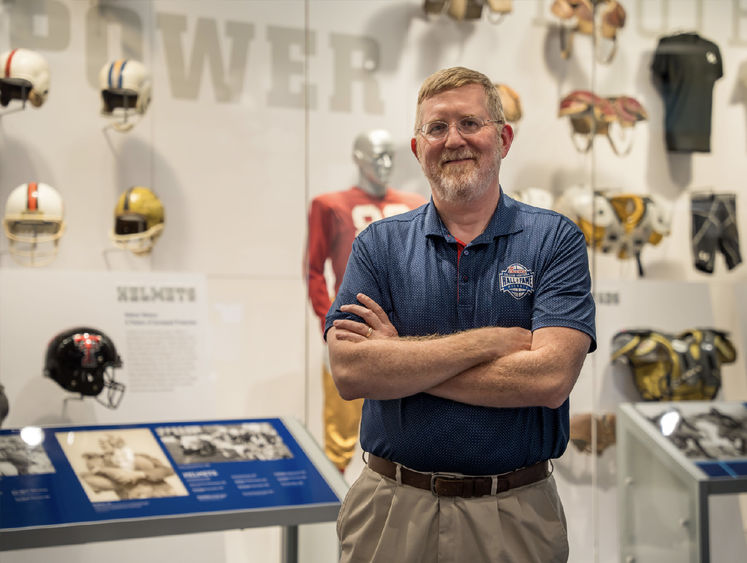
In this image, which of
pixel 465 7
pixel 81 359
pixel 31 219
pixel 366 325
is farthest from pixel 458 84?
pixel 465 7

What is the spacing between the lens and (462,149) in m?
1.87

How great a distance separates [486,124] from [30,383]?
2.50 meters

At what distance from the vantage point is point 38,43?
3.84 metres

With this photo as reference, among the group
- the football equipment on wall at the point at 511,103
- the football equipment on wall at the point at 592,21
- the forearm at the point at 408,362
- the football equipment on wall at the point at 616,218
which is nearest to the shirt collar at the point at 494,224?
the forearm at the point at 408,362

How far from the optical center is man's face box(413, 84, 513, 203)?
73.4 inches

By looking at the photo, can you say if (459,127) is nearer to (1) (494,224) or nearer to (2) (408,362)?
(1) (494,224)

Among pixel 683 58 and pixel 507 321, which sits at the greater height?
pixel 683 58

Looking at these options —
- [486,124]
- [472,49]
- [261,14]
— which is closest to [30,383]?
[261,14]

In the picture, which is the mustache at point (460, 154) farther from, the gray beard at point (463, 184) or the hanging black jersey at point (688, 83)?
the hanging black jersey at point (688, 83)

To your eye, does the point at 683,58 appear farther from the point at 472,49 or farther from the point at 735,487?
the point at 735,487

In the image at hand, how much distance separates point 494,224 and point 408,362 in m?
0.41

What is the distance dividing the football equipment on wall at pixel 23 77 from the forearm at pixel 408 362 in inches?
104

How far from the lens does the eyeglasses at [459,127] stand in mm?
1871

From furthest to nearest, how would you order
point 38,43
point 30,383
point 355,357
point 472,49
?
point 472,49, point 38,43, point 30,383, point 355,357
